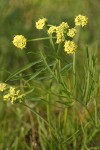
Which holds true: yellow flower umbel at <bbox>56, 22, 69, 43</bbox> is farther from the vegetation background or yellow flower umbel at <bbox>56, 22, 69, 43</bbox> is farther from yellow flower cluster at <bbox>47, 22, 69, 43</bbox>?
the vegetation background

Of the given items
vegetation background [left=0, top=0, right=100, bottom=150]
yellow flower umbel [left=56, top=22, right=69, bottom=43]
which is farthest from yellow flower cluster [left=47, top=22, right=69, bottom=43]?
vegetation background [left=0, top=0, right=100, bottom=150]

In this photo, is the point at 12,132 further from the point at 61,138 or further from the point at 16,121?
the point at 61,138

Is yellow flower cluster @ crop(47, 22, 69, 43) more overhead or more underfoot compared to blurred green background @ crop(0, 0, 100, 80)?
more underfoot

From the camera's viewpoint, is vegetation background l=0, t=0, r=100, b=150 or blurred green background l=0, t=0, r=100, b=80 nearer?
vegetation background l=0, t=0, r=100, b=150

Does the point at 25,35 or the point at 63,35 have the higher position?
the point at 25,35

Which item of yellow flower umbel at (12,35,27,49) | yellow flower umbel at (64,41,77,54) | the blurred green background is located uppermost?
the blurred green background

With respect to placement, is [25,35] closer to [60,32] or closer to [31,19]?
[31,19]

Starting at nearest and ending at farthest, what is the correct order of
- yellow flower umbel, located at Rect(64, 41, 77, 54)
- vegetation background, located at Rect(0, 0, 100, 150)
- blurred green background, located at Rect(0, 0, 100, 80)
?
1. yellow flower umbel, located at Rect(64, 41, 77, 54)
2. vegetation background, located at Rect(0, 0, 100, 150)
3. blurred green background, located at Rect(0, 0, 100, 80)

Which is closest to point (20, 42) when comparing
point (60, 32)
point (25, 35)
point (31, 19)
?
point (60, 32)
